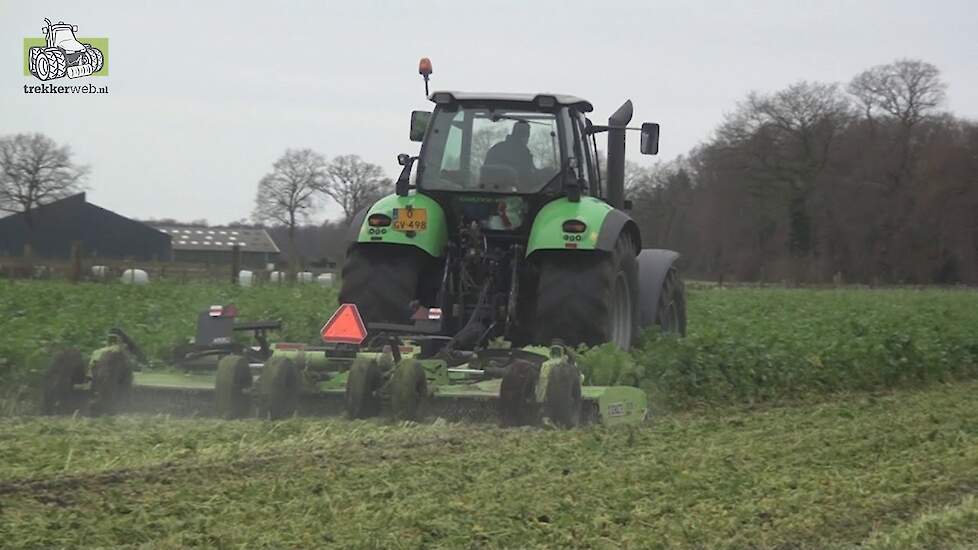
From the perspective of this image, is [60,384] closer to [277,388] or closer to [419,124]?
[277,388]

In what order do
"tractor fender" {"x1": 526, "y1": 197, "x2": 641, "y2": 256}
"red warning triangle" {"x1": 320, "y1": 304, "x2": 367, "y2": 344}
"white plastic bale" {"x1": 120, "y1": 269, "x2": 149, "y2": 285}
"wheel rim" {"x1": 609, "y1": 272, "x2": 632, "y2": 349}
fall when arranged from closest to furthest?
"red warning triangle" {"x1": 320, "y1": 304, "x2": 367, "y2": 344} < "tractor fender" {"x1": 526, "y1": 197, "x2": 641, "y2": 256} < "wheel rim" {"x1": 609, "y1": 272, "x2": 632, "y2": 349} < "white plastic bale" {"x1": 120, "y1": 269, "x2": 149, "y2": 285}

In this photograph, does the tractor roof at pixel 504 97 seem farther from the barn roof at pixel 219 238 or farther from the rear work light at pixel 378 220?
the barn roof at pixel 219 238

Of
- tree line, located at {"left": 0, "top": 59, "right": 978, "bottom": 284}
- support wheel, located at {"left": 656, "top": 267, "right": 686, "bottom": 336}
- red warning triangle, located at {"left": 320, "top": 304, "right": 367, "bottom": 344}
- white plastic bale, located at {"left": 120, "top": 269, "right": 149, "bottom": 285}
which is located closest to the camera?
red warning triangle, located at {"left": 320, "top": 304, "right": 367, "bottom": 344}

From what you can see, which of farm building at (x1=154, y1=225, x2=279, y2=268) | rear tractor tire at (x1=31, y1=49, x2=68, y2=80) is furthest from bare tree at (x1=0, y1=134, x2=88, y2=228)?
farm building at (x1=154, y1=225, x2=279, y2=268)

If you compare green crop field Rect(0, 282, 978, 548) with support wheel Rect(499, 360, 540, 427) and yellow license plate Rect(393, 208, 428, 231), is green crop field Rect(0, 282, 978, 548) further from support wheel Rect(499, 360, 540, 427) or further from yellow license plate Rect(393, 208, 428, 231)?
yellow license plate Rect(393, 208, 428, 231)

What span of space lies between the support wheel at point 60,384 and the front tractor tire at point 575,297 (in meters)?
2.99

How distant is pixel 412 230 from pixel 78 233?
111 feet

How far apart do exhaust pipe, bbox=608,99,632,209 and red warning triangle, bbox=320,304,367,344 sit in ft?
9.49

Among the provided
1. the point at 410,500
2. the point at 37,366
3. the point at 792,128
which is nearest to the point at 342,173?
the point at 792,128

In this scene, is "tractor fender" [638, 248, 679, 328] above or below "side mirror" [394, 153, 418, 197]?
below

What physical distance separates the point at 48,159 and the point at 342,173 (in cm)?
2277

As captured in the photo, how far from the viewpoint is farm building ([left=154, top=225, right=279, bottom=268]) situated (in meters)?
58.4

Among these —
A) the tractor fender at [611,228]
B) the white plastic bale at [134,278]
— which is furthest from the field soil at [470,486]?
the white plastic bale at [134,278]

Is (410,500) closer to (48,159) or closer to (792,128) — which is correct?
(48,159)
